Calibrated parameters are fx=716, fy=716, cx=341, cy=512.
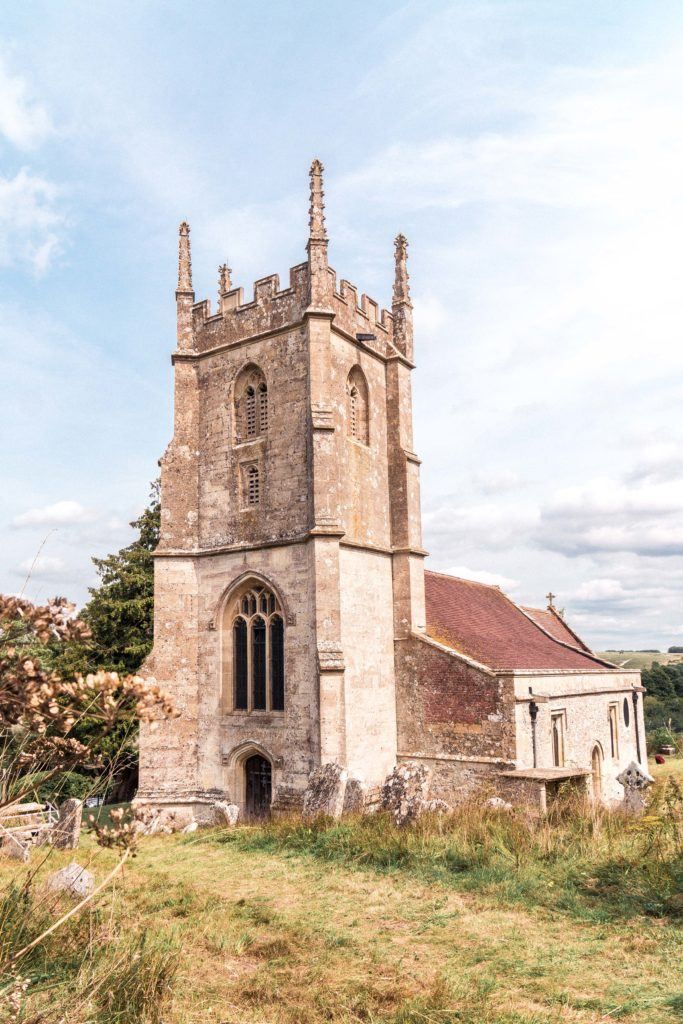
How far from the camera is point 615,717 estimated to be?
2461 centimetres

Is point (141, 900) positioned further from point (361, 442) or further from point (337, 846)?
point (361, 442)

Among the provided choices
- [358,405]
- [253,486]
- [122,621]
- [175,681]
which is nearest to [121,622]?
[122,621]

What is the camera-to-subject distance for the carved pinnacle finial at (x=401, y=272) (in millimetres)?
21328

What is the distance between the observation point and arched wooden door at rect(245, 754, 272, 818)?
677 inches

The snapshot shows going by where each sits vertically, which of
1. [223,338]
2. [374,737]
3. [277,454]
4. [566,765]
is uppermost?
[223,338]

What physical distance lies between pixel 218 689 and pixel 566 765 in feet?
32.3

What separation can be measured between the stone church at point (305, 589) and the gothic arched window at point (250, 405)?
0.04 m

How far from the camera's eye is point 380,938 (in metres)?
7.48

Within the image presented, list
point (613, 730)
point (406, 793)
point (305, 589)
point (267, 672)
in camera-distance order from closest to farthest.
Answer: point (406, 793) → point (305, 589) → point (267, 672) → point (613, 730)

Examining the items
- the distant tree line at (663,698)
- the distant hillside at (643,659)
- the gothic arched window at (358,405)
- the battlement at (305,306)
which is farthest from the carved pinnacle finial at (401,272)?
the distant hillside at (643,659)

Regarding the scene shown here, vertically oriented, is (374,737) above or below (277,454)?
below

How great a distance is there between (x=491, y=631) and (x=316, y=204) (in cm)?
1362

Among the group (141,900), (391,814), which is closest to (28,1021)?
(141,900)

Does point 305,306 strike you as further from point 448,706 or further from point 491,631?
point 491,631
